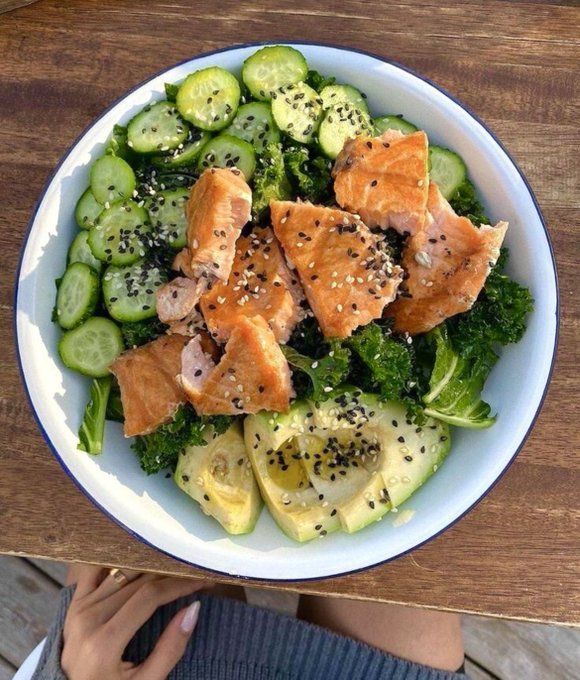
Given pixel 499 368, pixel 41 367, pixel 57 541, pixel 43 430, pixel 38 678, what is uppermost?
pixel 499 368

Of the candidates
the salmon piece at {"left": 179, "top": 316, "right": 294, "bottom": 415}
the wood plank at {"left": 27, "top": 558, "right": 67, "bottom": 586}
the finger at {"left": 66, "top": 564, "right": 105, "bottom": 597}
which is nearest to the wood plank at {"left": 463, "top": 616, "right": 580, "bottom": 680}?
the finger at {"left": 66, "top": 564, "right": 105, "bottom": 597}

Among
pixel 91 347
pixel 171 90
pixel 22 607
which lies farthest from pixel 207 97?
pixel 22 607

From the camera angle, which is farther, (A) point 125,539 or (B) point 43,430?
(A) point 125,539

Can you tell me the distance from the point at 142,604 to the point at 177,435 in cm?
127

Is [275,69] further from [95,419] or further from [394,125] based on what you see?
[95,419]

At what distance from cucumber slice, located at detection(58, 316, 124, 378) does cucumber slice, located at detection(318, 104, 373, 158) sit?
0.75 m

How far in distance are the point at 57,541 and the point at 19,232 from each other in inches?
38.1

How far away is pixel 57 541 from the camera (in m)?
2.19

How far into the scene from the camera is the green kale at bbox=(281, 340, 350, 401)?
1737 millimetres

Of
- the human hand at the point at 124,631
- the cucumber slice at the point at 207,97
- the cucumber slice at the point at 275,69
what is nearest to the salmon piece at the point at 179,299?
the cucumber slice at the point at 207,97

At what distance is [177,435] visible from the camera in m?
1.87

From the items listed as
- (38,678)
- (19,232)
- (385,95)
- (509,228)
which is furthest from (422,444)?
(38,678)

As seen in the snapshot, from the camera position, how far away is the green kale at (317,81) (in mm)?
1934

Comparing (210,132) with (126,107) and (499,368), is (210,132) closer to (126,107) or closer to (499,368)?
(126,107)
